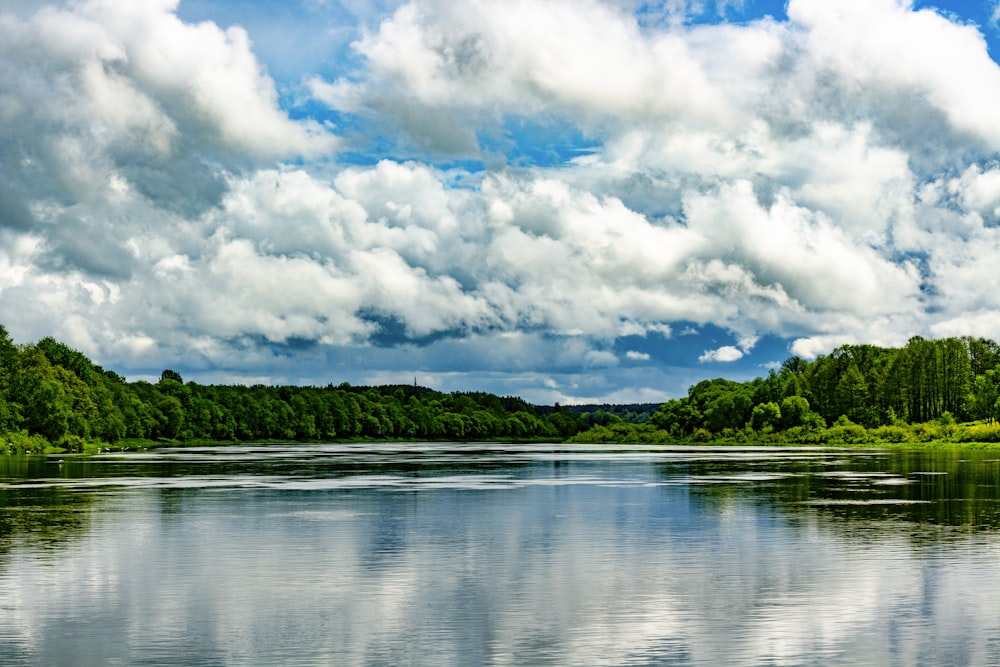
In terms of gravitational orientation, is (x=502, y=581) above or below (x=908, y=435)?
below

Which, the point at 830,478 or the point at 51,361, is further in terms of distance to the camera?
the point at 51,361

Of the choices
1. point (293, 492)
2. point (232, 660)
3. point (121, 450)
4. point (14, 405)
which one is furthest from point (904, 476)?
point (121, 450)

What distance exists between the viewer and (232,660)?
60.5ft

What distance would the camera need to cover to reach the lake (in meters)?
19.3

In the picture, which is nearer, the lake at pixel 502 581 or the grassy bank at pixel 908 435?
the lake at pixel 502 581

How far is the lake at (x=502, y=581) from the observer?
1934 centimetres

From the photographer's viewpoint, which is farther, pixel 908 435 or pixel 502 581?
pixel 908 435

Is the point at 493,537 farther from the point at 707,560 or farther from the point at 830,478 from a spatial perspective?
the point at 830,478

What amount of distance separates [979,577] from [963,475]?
161 feet

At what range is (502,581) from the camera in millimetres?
26766

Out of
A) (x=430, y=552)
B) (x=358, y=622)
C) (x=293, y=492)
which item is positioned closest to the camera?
(x=358, y=622)

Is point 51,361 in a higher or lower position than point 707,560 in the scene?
higher

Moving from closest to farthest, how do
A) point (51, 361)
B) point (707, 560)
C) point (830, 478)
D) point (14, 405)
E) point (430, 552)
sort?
point (707, 560) < point (430, 552) < point (830, 478) < point (14, 405) < point (51, 361)

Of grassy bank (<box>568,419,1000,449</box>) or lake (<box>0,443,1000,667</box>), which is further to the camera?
grassy bank (<box>568,419,1000,449</box>)
